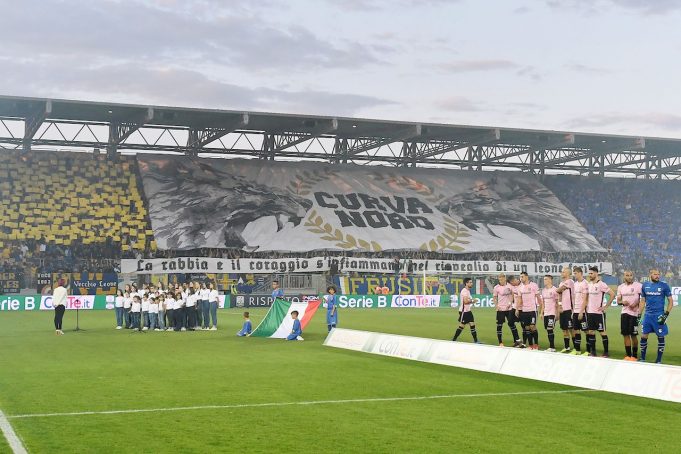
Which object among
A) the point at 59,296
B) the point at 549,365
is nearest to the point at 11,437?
the point at 549,365

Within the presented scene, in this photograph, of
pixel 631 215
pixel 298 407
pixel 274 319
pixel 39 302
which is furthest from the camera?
pixel 631 215

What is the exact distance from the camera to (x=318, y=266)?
5859 centimetres

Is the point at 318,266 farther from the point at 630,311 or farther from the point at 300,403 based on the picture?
the point at 300,403

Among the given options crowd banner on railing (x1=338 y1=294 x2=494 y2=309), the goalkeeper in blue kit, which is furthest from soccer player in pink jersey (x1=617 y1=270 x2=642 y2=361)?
crowd banner on railing (x1=338 y1=294 x2=494 y2=309)

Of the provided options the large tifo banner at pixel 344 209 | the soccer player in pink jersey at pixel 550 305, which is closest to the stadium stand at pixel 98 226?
the large tifo banner at pixel 344 209

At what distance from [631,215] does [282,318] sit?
173 feet

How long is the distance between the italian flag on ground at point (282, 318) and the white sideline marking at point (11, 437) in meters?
17.1

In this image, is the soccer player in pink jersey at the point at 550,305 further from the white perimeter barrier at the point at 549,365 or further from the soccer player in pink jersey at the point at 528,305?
the white perimeter barrier at the point at 549,365

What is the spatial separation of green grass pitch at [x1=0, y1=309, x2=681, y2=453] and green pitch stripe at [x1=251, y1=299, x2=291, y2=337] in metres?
5.92

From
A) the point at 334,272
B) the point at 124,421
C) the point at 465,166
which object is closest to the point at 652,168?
the point at 465,166

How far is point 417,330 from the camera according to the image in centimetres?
3375

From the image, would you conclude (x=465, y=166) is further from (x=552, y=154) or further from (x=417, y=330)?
(x=417, y=330)

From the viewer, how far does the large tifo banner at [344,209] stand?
61.9 m

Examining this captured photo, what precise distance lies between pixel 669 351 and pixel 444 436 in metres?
14.8
